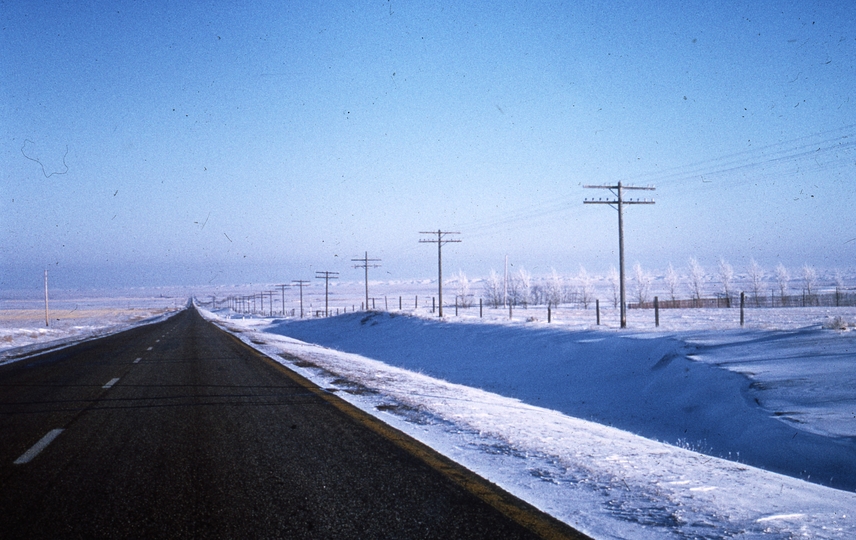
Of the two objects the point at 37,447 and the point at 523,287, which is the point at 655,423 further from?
the point at 523,287

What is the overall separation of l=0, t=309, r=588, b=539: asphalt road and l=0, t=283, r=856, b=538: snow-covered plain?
58 centimetres

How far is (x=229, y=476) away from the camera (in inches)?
190

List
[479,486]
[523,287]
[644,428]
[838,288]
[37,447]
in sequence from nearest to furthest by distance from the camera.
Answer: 1. [479,486]
2. [37,447]
3. [644,428]
4. [838,288]
5. [523,287]

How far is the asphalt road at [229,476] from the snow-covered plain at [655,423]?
0.58 metres

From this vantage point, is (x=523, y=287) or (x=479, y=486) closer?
(x=479, y=486)

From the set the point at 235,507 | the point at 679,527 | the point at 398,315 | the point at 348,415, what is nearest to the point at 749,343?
the point at 348,415

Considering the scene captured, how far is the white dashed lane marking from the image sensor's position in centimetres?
539

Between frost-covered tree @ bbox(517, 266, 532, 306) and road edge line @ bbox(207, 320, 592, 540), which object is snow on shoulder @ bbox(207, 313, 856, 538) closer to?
road edge line @ bbox(207, 320, 592, 540)

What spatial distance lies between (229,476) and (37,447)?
2.67m

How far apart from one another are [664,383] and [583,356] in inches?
173

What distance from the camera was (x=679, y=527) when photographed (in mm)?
3660

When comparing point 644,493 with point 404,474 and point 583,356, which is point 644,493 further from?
point 583,356

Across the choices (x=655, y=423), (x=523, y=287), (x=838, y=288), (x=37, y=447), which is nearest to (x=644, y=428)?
(x=655, y=423)

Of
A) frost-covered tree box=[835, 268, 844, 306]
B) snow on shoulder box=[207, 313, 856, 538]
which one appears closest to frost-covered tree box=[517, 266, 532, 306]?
frost-covered tree box=[835, 268, 844, 306]
